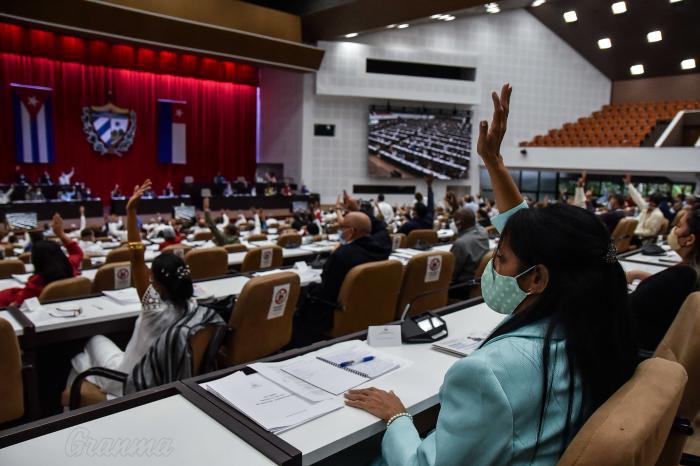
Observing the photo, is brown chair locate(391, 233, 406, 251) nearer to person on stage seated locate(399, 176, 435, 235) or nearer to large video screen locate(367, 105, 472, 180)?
person on stage seated locate(399, 176, 435, 235)

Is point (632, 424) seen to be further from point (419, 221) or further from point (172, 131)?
point (172, 131)

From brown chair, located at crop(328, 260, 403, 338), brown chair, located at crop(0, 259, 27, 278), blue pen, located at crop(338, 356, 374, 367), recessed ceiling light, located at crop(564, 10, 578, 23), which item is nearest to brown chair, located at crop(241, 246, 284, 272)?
brown chair, located at crop(328, 260, 403, 338)

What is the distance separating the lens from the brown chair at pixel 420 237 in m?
6.61

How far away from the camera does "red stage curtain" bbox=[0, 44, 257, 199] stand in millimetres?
14367

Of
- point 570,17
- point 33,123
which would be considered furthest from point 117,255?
point 570,17

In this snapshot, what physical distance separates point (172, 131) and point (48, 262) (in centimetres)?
1414

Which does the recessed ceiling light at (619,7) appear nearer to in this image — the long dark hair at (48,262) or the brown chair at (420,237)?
the brown chair at (420,237)

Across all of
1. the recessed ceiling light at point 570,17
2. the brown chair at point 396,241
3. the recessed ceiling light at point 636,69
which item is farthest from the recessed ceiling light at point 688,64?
the brown chair at point 396,241

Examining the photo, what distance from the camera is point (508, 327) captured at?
4.25ft

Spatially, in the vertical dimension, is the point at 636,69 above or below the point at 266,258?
above

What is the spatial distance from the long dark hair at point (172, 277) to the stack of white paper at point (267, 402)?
76 centimetres

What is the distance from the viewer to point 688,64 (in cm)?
1831

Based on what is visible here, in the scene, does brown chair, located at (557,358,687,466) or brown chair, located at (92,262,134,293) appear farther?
brown chair, located at (92,262,134,293)

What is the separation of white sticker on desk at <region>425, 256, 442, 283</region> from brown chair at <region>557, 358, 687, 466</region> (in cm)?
273
